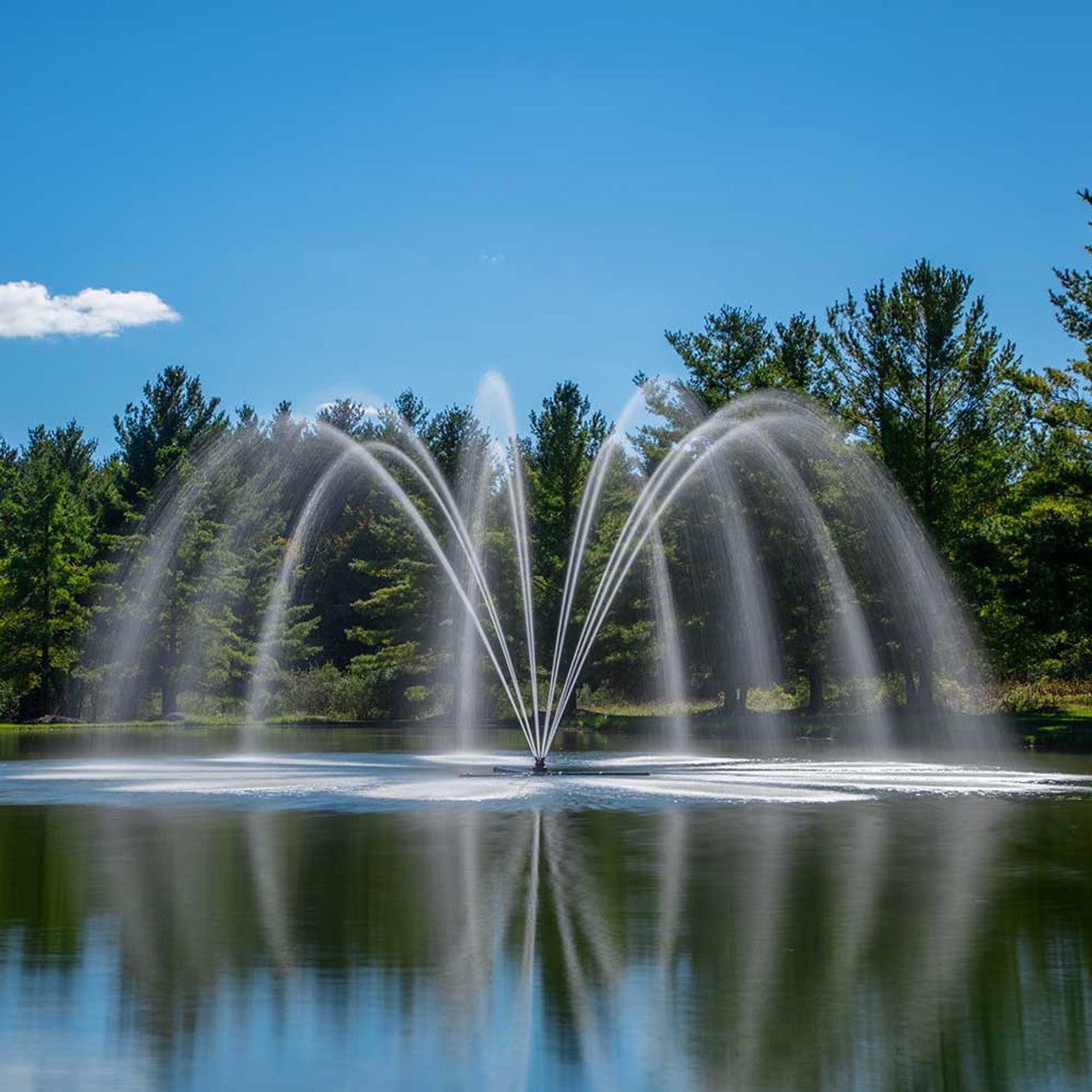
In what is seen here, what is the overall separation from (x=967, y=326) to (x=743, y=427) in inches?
465

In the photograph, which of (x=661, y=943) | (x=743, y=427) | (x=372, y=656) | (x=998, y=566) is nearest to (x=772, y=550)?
(x=743, y=427)

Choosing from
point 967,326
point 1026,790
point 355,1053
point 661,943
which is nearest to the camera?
point 355,1053

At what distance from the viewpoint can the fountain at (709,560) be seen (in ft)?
174

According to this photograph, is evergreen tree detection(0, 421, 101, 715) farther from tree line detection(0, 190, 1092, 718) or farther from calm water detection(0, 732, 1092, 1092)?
calm water detection(0, 732, 1092, 1092)

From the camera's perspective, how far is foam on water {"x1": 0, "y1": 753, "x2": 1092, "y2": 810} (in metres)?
23.1

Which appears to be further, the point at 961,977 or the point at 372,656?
the point at 372,656

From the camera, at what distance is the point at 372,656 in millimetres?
73562

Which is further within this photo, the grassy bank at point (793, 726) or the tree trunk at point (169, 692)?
the tree trunk at point (169, 692)

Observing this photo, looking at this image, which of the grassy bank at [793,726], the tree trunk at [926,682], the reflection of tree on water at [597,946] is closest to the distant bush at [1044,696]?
the grassy bank at [793,726]

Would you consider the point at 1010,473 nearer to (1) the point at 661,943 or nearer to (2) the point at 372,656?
(2) the point at 372,656

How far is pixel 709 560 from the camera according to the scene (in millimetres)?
62844

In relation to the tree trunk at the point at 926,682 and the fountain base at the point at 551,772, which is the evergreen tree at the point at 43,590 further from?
the fountain base at the point at 551,772

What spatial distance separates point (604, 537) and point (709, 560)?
7.78m

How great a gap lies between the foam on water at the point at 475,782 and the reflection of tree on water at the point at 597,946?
17.8 ft
